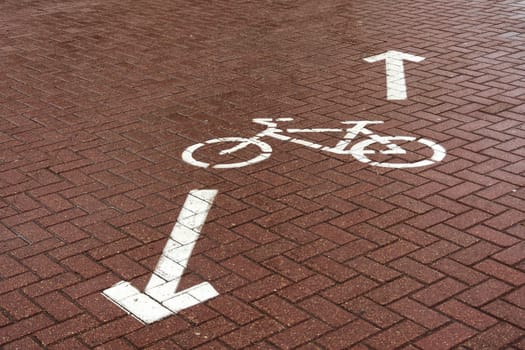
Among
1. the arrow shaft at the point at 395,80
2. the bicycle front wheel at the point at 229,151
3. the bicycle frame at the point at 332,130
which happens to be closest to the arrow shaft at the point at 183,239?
the bicycle front wheel at the point at 229,151

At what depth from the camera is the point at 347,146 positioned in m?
6.41

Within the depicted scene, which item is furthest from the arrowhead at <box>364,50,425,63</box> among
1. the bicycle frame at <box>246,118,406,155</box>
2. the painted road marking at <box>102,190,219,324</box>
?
the painted road marking at <box>102,190,219,324</box>

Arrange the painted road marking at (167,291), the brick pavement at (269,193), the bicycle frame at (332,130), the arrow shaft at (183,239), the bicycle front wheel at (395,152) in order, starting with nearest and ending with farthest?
the brick pavement at (269,193), the painted road marking at (167,291), the arrow shaft at (183,239), the bicycle front wheel at (395,152), the bicycle frame at (332,130)

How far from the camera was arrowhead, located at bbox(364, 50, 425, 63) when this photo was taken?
8.63 meters

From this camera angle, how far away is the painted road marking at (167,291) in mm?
4344

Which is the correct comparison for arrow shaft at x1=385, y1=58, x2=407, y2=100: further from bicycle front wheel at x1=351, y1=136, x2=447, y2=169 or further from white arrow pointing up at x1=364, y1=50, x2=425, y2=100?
bicycle front wheel at x1=351, y1=136, x2=447, y2=169

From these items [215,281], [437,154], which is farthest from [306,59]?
[215,281]

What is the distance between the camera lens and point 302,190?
5.71m

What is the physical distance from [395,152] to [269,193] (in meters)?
1.21

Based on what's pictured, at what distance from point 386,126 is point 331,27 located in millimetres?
3721

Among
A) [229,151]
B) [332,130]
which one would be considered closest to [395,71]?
[332,130]

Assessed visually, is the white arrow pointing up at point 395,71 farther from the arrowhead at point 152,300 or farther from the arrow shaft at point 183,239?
the arrowhead at point 152,300

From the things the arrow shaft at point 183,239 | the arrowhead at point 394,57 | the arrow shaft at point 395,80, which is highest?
the arrowhead at point 394,57

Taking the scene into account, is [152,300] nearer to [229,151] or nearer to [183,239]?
[183,239]
